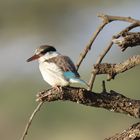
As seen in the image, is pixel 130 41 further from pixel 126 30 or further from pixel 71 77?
pixel 71 77

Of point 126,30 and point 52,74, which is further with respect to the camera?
point 52,74

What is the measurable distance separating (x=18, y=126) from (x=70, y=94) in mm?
8526

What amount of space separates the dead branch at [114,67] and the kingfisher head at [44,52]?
2.37 ft

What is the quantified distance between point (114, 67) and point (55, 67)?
2.33 feet

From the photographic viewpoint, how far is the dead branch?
2.17 metres

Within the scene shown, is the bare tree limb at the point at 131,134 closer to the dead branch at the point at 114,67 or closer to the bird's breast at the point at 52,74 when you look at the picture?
the dead branch at the point at 114,67

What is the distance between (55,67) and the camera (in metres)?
2.89

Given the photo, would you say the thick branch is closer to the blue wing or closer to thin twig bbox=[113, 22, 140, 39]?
thin twig bbox=[113, 22, 140, 39]

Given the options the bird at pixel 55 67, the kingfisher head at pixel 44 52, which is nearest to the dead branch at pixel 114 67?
the bird at pixel 55 67

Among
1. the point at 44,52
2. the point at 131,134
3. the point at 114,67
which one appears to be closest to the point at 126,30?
the point at 114,67

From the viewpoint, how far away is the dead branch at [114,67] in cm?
217

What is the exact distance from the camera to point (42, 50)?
2990mm

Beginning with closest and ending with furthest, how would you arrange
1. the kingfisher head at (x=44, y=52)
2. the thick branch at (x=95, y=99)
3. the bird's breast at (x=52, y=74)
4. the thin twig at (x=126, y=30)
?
the thick branch at (x=95, y=99) < the thin twig at (x=126, y=30) < the bird's breast at (x=52, y=74) < the kingfisher head at (x=44, y=52)

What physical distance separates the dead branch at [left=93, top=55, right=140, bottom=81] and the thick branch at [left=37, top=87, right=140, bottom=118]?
5cm
